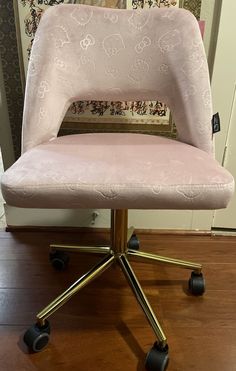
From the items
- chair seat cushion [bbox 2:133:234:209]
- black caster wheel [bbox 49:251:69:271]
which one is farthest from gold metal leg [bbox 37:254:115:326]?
chair seat cushion [bbox 2:133:234:209]

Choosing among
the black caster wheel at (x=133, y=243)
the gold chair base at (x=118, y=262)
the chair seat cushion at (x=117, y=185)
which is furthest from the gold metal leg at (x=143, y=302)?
the chair seat cushion at (x=117, y=185)

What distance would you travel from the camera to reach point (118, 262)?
1.06 metres

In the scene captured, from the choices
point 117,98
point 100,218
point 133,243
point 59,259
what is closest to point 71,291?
point 59,259

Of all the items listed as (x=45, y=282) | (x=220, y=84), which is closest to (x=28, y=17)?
(x=220, y=84)

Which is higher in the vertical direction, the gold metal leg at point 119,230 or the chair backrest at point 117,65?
the chair backrest at point 117,65

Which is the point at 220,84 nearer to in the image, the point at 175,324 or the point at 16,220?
the point at 175,324

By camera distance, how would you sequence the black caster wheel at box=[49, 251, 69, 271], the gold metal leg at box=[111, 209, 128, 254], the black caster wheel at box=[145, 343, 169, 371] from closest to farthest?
1. the black caster wheel at box=[145, 343, 169, 371]
2. the gold metal leg at box=[111, 209, 128, 254]
3. the black caster wheel at box=[49, 251, 69, 271]

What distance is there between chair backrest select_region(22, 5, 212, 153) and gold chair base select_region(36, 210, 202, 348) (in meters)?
0.33

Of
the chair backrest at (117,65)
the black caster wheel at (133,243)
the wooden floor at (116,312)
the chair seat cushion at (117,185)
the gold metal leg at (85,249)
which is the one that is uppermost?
the chair backrest at (117,65)

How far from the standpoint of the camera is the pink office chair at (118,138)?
687 millimetres

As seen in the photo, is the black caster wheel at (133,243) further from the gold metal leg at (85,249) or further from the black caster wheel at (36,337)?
the black caster wheel at (36,337)

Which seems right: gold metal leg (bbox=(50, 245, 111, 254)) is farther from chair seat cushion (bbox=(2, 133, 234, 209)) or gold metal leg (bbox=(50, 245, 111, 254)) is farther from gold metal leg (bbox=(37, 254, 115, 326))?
chair seat cushion (bbox=(2, 133, 234, 209))

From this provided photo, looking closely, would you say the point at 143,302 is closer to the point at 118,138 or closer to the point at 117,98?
the point at 118,138

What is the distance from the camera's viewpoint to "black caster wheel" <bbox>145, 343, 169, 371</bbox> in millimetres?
828
